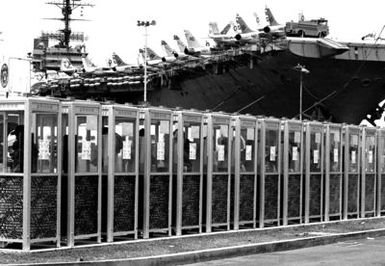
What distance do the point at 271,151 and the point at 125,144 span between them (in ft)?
15.8

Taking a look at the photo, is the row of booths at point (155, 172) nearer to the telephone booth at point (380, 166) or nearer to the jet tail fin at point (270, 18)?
the telephone booth at point (380, 166)

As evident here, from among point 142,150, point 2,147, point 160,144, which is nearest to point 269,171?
point 160,144

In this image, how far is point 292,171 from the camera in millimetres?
18422

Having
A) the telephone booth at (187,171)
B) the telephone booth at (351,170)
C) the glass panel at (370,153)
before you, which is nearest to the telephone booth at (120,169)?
the telephone booth at (187,171)

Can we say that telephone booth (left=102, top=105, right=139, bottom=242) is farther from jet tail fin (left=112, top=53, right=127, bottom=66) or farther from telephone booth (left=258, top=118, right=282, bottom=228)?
jet tail fin (left=112, top=53, right=127, bottom=66)

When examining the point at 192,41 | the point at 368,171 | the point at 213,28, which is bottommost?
the point at 368,171

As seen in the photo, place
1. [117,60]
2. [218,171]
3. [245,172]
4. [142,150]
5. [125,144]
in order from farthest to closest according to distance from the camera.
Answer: [117,60] < [245,172] < [218,171] < [142,150] < [125,144]

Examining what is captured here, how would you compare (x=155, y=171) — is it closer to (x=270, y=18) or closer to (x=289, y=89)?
(x=270, y=18)

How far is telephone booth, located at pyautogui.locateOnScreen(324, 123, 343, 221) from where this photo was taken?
19609 mm

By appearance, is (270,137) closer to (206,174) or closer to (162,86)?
(206,174)

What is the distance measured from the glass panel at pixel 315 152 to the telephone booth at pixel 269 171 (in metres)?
1.40

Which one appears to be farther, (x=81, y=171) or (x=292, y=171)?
(x=292, y=171)

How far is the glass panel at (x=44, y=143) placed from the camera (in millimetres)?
11873

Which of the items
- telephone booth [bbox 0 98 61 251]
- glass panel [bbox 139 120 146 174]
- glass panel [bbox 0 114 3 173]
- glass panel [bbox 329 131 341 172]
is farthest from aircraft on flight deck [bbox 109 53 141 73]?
telephone booth [bbox 0 98 61 251]
